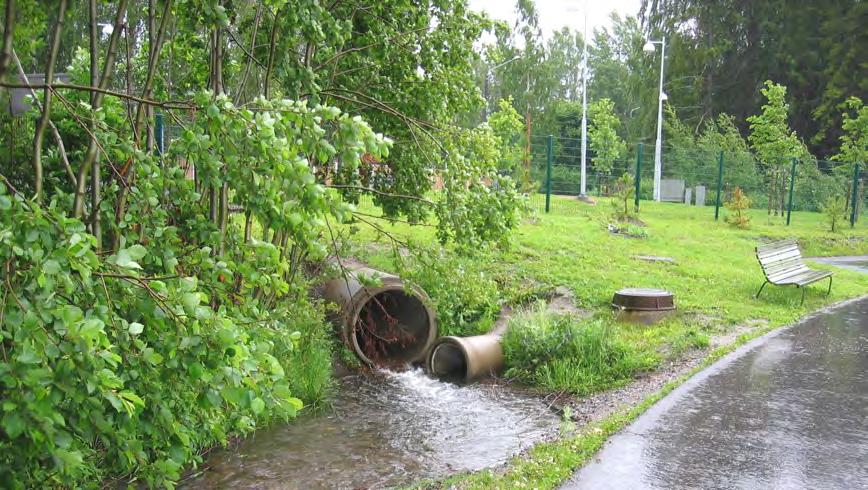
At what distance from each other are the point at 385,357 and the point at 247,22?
14.7ft

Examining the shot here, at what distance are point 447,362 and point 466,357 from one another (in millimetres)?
736

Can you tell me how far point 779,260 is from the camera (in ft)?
36.3

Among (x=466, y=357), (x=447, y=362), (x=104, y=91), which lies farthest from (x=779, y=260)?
(x=104, y=91)

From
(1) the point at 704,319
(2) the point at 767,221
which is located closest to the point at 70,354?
(1) the point at 704,319

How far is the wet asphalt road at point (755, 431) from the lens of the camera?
4695 millimetres

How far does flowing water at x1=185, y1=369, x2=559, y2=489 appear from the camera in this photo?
18.4 feet

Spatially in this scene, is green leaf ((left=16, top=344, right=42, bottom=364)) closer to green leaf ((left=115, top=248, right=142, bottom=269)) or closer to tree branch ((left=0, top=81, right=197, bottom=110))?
green leaf ((left=115, top=248, right=142, bottom=269))

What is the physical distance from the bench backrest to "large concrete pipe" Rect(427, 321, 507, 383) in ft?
13.1

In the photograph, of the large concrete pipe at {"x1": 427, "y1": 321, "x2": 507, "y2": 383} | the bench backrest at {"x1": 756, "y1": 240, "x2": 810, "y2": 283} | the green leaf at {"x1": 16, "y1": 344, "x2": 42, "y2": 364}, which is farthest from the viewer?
the bench backrest at {"x1": 756, "y1": 240, "x2": 810, "y2": 283}

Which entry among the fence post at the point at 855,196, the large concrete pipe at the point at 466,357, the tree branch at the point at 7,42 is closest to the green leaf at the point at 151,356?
the tree branch at the point at 7,42

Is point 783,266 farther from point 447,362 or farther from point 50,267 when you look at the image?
point 50,267

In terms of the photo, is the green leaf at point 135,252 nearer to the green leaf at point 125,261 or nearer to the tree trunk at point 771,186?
the green leaf at point 125,261

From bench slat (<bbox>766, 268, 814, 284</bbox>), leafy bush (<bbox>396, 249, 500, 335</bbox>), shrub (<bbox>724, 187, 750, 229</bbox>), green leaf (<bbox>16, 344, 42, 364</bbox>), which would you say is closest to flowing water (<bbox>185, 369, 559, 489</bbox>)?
leafy bush (<bbox>396, 249, 500, 335</bbox>)

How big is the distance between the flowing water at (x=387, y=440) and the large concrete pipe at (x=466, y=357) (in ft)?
0.77
